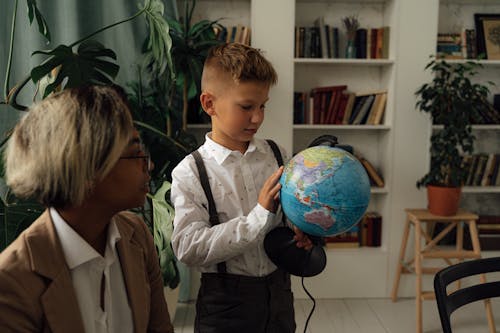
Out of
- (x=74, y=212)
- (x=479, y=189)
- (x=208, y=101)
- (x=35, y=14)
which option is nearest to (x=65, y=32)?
(x=35, y=14)

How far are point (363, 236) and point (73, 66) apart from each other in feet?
8.41

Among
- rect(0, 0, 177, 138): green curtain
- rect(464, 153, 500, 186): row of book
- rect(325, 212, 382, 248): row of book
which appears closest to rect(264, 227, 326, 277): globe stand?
rect(0, 0, 177, 138): green curtain

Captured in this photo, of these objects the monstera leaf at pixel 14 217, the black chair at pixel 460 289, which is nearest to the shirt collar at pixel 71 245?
the monstera leaf at pixel 14 217

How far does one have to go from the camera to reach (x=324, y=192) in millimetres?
1312

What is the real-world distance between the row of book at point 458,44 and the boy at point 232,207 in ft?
8.52

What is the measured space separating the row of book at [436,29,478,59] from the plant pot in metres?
1.08

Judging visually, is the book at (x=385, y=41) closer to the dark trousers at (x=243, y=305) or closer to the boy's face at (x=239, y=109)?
the boy's face at (x=239, y=109)

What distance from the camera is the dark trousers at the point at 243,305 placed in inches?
59.3

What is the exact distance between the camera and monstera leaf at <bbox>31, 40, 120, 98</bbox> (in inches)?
77.1

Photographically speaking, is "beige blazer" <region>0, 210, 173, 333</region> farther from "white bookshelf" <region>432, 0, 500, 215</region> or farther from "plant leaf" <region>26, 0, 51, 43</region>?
"white bookshelf" <region>432, 0, 500, 215</region>

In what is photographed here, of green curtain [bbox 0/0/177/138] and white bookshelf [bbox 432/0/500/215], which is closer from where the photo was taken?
green curtain [bbox 0/0/177/138]

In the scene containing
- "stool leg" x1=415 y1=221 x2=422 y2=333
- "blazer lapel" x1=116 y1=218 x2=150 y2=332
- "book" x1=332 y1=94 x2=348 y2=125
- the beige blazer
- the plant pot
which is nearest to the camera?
the beige blazer

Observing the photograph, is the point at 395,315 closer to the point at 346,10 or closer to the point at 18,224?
the point at 346,10

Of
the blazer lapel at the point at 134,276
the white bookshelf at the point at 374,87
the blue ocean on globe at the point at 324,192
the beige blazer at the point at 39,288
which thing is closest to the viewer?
the beige blazer at the point at 39,288
